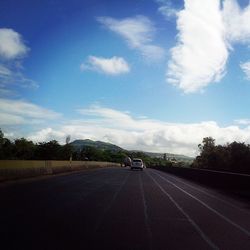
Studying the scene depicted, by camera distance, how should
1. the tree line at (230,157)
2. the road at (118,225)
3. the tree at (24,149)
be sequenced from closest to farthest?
the road at (118,225) < the tree line at (230,157) < the tree at (24,149)

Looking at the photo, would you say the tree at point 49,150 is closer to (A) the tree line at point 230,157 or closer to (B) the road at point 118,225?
(A) the tree line at point 230,157

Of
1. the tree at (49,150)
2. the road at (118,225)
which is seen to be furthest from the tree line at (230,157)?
the tree at (49,150)

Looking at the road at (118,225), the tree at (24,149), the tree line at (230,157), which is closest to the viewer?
the road at (118,225)

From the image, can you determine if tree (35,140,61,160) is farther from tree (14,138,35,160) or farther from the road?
the road

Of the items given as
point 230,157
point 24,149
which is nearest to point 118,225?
point 230,157

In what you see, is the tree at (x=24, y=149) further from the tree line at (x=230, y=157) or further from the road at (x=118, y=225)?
the road at (x=118, y=225)

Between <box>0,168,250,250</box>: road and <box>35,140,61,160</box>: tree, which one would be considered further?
<box>35,140,61,160</box>: tree

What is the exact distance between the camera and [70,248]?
9.39 meters

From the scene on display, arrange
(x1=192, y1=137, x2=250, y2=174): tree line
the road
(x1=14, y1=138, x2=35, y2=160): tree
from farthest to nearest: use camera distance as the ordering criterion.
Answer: (x1=14, y1=138, x2=35, y2=160): tree, (x1=192, y1=137, x2=250, y2=174): tree line, the road

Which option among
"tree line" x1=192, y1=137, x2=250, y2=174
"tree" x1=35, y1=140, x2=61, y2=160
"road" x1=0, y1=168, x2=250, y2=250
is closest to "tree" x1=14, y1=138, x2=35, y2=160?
"tree" x1=35, y1=140, x2=61, y2=160

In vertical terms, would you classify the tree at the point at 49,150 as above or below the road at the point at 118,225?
above

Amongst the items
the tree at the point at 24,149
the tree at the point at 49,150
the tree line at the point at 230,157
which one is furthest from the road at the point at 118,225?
the tree at the point at 49,150

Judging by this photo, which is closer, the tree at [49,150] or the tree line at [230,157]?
the tree line at [230,157]

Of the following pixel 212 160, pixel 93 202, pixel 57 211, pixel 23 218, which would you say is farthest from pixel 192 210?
pixel 212 160
